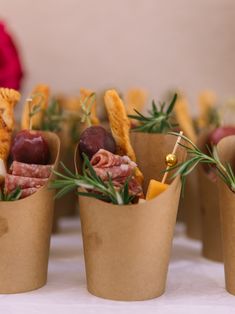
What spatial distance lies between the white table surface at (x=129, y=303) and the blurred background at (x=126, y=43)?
445 mm

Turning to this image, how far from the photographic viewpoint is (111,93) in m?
0.71

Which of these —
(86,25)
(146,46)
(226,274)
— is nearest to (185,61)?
(146,46)

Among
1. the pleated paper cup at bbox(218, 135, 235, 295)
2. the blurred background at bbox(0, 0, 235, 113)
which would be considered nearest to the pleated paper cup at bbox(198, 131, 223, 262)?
the pleated paper cup at bbox(218, 135, 235, 295)

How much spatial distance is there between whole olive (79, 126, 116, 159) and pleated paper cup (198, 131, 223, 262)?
20 cm

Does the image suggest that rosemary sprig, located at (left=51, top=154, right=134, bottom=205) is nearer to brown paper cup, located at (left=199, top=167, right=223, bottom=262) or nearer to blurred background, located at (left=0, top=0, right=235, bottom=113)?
brown paper cup, located at (left=199, top=167, right=223, bottom=262)

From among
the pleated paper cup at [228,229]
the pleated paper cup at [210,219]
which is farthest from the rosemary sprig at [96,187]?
the pleated paper cup at [210,219]

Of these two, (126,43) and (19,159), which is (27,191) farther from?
(126,43)

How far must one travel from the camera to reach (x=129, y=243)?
0.62 meters

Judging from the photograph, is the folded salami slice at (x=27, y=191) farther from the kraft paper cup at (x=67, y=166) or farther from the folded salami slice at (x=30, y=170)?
the kraft paper cup at (x=67, y=166)

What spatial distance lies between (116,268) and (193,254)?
258mm

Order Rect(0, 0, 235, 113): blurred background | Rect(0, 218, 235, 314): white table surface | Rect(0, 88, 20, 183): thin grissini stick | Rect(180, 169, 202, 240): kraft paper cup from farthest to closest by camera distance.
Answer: Rect(0, 0, 235, 113): blurred background < Rect(180, 169, 202, 240): kraft paper cup < Rect(0, 88, 20, 183): thin grissini stick < Rect(0, 218, 235, 314): white table surface

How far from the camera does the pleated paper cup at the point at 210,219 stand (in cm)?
82

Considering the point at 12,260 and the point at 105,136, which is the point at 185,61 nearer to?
the point at 105,136

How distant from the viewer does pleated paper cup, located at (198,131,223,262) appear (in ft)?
2.70
